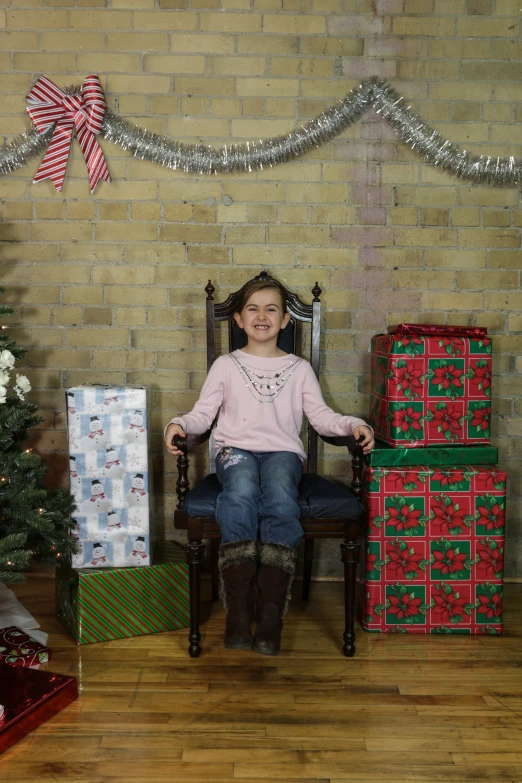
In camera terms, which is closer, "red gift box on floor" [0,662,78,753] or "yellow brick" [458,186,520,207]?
"red gift box on floor" [0,662,78,753]

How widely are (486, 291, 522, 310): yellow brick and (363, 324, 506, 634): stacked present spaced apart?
548 mm

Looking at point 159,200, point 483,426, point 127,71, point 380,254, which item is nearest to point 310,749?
point 483,426

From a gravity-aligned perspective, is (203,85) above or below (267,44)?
below

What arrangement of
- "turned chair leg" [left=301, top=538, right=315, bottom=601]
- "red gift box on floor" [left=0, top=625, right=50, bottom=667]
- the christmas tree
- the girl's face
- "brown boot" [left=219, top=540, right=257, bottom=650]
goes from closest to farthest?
"brown boot" [left=219, top=540, right=257, bottom=650], "red gift box on floor" [left=0, top=625, right=50, bottom=667], the christmas tree, the girl's face, "turned chair leg" [left=301, top=538, right=315, bottom=601]

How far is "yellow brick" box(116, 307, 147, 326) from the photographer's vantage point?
326 cm

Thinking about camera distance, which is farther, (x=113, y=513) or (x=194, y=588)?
(x=113, y=513)

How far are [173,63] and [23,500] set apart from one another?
6.35ft

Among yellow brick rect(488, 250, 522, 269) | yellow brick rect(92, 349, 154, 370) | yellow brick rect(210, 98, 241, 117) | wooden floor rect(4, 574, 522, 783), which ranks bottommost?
wooden floor rect(4, 574, 522, 783)

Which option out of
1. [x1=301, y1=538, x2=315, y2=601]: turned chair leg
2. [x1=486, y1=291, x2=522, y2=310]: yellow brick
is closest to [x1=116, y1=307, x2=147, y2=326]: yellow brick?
[x1=301, y1=538, x2=315, y2=601]: turned chair leg

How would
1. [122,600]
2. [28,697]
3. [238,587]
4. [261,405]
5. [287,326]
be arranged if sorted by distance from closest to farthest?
[28,697] → [238,587] → [122,600] → [261,405] → [287,326]

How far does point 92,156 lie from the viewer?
125 inches

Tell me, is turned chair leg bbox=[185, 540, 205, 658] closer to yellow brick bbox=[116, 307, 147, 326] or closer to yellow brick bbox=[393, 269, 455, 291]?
yellow brick bbox=[116, 307, 147, 326]

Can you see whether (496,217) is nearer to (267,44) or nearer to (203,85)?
(267,44)

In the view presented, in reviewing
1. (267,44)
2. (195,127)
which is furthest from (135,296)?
(267,44)
